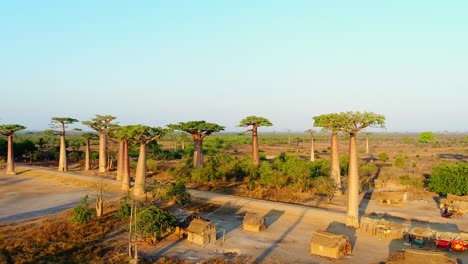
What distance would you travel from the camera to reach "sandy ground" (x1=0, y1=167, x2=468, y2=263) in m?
15.9

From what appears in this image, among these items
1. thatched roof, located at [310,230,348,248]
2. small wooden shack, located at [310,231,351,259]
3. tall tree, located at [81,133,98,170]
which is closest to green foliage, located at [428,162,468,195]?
small wooden shack, located at [310,231,351,259]

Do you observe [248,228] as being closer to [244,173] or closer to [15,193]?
[244,173]

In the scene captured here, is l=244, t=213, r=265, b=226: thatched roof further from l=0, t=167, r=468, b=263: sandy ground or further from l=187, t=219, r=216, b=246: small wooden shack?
l=187, t=219, r=216, b=246: small wooden shack

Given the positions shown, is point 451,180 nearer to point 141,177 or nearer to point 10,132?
point 141,177

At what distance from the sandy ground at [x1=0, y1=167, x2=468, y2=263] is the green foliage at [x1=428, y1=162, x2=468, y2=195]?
8.36 feet

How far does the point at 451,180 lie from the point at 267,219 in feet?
52.6

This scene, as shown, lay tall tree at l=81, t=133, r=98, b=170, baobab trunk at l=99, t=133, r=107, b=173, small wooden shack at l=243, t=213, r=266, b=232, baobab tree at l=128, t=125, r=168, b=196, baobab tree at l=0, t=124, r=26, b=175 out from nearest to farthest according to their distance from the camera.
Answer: small wooden shack at l=243, t=213, r=266, b=232 < baobab tree at l=128, t=125, r=168, b=196 < baobab trunk at l=99, t=133, r=107, b=173 < baobab tree at l=0, t=124, r=26, b=175 < tall tree at l=81, t=133, r=98, b=170

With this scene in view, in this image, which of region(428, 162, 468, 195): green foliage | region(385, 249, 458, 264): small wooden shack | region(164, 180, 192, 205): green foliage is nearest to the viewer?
region(385, 249, 458, 264): small wooden shack

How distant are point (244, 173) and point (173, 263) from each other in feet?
67.1

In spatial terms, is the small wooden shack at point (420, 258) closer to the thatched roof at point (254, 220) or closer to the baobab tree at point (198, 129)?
the thatched roof at point (254, 220)

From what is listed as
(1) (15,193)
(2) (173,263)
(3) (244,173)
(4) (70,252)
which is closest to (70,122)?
(1) (15,193)

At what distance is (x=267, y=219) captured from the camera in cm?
2175

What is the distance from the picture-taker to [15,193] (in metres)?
30.4

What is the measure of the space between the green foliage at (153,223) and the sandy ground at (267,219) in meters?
0.60
